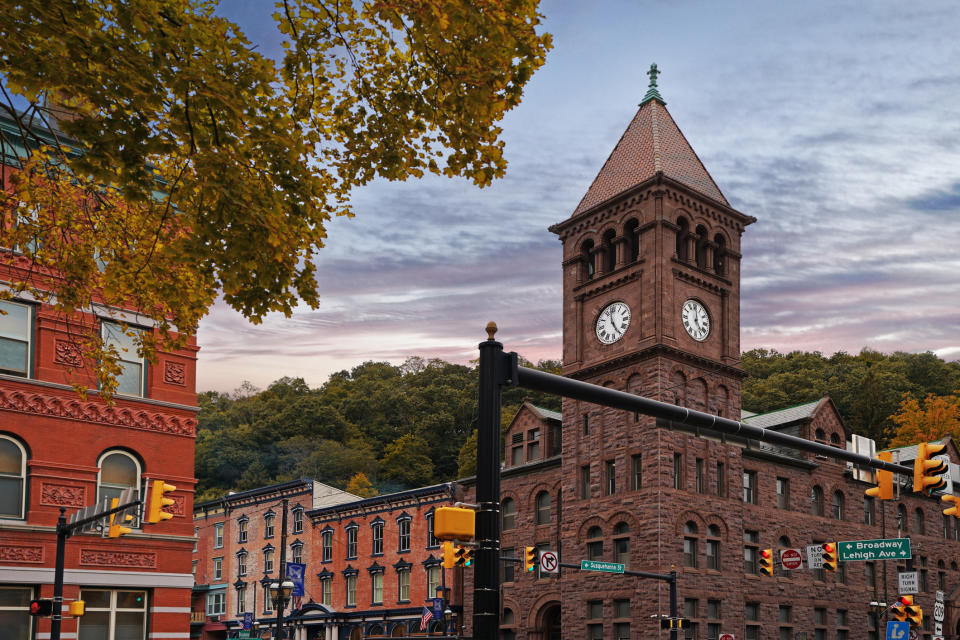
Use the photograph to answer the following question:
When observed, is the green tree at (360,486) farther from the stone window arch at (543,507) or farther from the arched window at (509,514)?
the stone window arch at (543,507)

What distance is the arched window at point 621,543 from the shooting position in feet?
155

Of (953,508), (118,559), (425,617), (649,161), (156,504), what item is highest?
(649,161)

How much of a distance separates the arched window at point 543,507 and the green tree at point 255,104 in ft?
140

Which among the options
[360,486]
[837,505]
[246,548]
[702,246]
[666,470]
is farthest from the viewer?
[360,486]

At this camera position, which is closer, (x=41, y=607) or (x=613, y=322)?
(x=41, y=607)

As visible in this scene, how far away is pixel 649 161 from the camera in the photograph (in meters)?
52.6

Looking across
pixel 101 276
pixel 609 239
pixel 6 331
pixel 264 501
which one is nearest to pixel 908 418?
pixel 609 239

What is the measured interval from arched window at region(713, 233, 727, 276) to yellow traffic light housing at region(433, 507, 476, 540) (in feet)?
148

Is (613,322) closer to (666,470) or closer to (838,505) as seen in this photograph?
(666,470)

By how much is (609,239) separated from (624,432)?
426 inches

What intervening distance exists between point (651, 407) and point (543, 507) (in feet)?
132

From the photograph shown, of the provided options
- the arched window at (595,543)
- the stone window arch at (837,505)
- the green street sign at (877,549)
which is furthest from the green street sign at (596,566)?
the stone window arch at (837,505)

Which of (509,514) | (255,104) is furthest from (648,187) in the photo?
(255,104)

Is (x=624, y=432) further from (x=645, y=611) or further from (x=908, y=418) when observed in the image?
(x=908, y=418)
